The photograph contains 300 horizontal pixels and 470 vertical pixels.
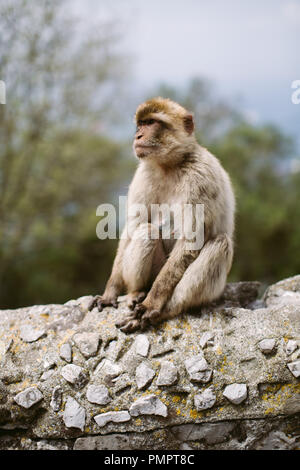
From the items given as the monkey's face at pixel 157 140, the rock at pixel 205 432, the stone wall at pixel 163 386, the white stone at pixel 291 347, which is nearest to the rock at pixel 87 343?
the stone wall at pixel 163 386

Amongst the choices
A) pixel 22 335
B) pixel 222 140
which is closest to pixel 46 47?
pixel 222 140

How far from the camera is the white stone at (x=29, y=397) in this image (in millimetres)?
3100

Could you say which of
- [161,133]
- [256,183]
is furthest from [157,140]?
[256,183]

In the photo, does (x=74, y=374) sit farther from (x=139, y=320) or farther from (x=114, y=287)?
(x=114, y=287)

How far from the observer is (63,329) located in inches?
140

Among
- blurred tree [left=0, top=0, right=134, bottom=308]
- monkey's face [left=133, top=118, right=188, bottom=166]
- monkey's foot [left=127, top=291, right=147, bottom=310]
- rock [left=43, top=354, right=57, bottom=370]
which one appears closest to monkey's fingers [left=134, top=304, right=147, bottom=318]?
monkey's foot [left=127, top=291, right=147, bottom=310]

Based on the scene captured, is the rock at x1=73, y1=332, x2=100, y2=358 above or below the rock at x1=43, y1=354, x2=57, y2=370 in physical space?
above

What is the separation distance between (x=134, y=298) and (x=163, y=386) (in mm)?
809

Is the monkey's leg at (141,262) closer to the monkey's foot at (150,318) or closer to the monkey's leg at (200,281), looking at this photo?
the monkey's foot at (150,318)

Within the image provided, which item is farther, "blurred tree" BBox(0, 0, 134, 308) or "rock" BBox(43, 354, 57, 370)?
"blurred tree" BBox(0, 0, 134, 308)

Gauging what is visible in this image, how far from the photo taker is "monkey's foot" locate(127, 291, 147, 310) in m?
3.55

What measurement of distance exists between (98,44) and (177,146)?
856 centimetres

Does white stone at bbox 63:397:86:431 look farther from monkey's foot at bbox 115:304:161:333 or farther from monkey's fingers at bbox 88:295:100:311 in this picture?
monkey's fingers at bbox 88:295:100:311

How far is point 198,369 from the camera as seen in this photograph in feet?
10.1
